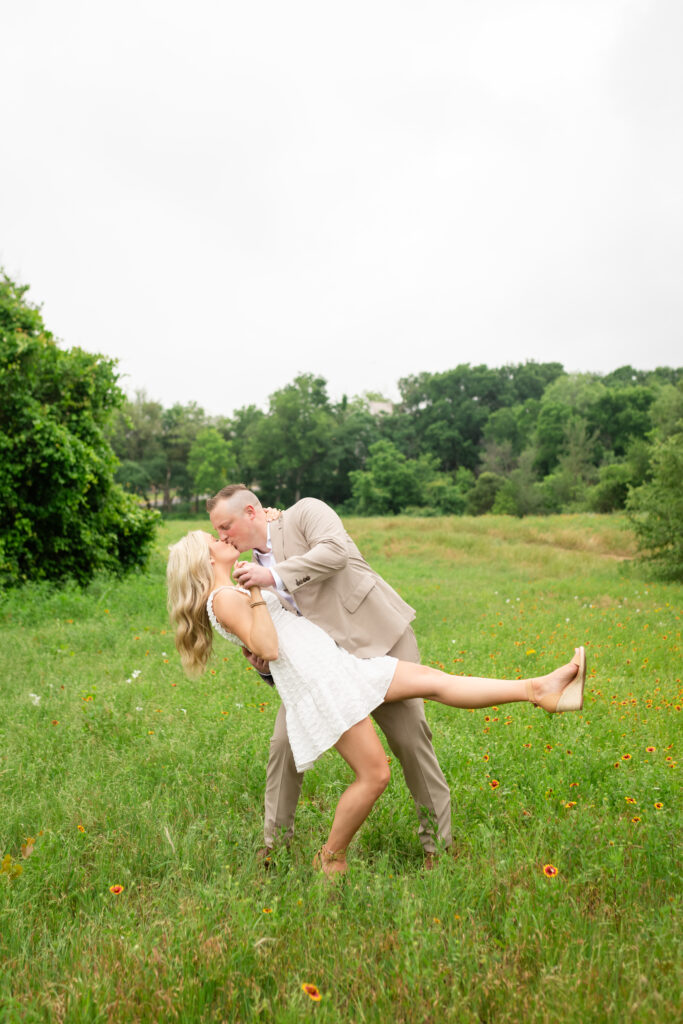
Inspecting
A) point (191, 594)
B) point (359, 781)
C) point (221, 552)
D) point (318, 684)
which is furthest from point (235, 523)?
point (359, 781)

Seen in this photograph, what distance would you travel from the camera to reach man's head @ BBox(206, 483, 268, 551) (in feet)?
11.4

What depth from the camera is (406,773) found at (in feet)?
11.3

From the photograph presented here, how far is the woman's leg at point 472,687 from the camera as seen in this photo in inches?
119

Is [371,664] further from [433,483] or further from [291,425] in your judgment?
[291,425]

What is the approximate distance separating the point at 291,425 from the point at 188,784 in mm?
64911

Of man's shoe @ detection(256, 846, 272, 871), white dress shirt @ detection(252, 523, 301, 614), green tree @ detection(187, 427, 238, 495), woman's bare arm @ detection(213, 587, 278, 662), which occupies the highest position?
green tree @ detection(187, 427, 238, 495)

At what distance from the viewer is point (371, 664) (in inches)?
127

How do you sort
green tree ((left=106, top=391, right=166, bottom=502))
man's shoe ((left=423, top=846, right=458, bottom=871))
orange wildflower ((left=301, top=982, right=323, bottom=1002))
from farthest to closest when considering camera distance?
green tree ((left=106, top=391, right=166, bottom=502)) < man's shoe ((left=423, top=846, right=458, bottom=871)) < orange wildflower ((left=301, top=982, right=323, bottom=1002))

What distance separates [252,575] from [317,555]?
0.35m

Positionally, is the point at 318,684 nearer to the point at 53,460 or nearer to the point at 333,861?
the point at 333,861

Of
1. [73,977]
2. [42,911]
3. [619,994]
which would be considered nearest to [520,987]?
[619,994]

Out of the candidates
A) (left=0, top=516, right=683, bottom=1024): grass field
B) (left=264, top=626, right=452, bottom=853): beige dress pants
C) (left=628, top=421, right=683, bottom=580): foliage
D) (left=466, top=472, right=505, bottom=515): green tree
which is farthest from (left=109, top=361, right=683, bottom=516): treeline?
(left=264, top=626, right=452, bottom=853): beige dress pants

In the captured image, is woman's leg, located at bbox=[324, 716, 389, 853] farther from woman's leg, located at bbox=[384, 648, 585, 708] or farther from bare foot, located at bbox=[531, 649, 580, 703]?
bare foot, located at bbox=[531, 649, 580, 703]

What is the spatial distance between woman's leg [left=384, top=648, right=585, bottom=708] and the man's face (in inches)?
42.3
